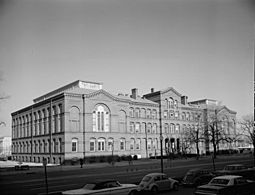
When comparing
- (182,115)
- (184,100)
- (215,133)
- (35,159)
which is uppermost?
(184,100)

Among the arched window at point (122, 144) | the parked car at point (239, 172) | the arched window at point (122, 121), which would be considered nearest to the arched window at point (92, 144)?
the arched window at point (122, 144)

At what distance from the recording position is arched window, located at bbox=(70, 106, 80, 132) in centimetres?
5550

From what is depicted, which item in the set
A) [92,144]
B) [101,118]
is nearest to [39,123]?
[101,118]

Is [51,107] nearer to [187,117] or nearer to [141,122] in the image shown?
[141,122]

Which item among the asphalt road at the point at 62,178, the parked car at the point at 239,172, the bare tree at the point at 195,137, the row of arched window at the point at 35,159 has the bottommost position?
the row of arched window at the point at 35,159

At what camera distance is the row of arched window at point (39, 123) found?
2255 inches

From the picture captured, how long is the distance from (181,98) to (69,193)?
68363 mm

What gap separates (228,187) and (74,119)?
4341 cm

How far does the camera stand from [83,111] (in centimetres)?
5691

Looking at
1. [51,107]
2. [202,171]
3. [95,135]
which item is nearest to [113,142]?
[95,135]

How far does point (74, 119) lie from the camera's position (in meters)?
55.9

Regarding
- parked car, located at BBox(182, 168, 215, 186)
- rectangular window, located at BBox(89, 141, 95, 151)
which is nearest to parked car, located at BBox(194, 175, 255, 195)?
parked car, located at BBox(182, 168, 215, 186)

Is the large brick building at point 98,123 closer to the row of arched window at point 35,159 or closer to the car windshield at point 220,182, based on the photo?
the row of arched window at point 35,159

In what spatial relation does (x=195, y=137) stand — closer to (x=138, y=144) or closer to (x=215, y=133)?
(x=215, y=133)
